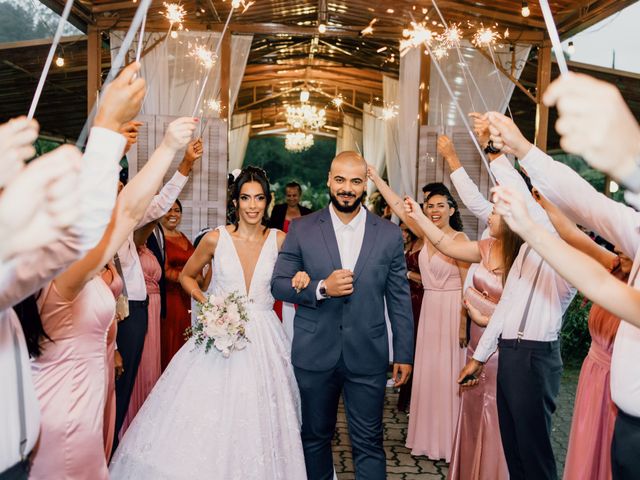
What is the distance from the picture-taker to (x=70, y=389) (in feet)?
6.13

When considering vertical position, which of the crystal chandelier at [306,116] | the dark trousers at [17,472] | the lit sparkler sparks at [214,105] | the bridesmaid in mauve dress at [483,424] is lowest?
the bridesmaid in mauve dress at [483,424]

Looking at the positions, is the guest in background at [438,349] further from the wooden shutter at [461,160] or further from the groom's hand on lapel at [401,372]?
the wooden shutter at [461,160]

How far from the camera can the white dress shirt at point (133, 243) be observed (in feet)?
11.4

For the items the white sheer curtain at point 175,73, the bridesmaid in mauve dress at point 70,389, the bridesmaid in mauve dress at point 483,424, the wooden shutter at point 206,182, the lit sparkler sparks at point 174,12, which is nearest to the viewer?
the bridesmaid in mauve dress at point 70,389

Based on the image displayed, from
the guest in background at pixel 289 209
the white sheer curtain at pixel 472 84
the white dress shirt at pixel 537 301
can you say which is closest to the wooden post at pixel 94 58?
the guest in background at pixel 289 209

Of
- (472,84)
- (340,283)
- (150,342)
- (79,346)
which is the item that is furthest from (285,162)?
(79,346)

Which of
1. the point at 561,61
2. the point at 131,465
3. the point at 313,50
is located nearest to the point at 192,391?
the point at 131,465

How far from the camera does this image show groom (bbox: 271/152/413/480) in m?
2.93

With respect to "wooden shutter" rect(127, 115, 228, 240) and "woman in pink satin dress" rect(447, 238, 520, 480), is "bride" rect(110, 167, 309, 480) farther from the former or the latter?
"wooden shutter" rect(127, 115, 228, 240)

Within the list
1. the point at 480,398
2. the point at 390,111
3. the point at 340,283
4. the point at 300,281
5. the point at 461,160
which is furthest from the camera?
the point at 390,111

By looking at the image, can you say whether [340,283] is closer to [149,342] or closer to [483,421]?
[483,421]

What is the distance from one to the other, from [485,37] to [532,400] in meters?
5.85

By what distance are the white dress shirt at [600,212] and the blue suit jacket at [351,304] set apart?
4.27ft

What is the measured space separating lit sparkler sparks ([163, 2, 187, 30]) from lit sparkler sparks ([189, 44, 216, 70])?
1.23 ft
